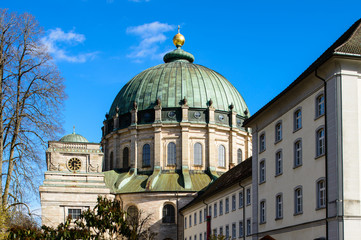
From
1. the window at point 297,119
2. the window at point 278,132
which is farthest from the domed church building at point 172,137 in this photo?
the window at point 297,119

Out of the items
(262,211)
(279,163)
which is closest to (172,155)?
(262,211)

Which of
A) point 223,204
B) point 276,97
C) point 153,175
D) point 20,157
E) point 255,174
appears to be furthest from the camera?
point 153,175

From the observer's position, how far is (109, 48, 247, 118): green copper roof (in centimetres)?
8525

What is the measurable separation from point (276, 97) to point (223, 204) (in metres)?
21.1

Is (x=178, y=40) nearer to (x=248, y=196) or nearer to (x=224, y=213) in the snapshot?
(x=224, y=213)

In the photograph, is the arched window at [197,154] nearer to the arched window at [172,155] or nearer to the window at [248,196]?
the arched window at [172,155]

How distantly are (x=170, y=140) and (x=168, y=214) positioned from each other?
10661 mm

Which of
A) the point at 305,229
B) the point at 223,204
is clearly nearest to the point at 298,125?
the point at 305,229

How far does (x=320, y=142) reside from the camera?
3175 centimetres

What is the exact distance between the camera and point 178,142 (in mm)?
83375

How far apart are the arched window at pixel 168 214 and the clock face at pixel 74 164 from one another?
11.9 metres

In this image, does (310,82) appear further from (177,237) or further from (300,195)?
(177,237)

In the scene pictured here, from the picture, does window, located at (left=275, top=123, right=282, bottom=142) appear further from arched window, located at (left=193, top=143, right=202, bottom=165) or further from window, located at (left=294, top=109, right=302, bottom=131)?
arched window, located at (left=193, top=143, right=202, bottom=165)

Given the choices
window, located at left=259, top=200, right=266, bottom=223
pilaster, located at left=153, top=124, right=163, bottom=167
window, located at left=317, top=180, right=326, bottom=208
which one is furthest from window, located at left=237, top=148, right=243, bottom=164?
window, located at left=317, top=180, right=326, bottom=208
